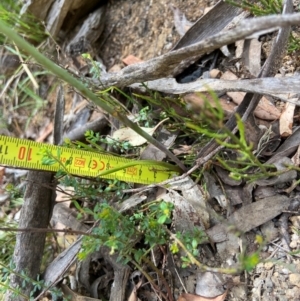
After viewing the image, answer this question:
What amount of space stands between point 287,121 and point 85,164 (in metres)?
0.75

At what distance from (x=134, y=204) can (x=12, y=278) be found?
0.56m

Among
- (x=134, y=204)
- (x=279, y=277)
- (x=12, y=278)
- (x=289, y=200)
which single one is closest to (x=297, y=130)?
(x=289, y=200)

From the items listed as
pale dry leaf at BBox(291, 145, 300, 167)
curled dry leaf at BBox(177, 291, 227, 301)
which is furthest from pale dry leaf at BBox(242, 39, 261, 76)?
curled dry leaf at BBox(177, 291, 227, 301)

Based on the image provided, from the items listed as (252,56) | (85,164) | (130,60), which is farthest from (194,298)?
(130,60)

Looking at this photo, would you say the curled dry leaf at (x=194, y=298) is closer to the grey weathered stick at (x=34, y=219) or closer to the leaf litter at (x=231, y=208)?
the leaf litter at (x=231, y=208)

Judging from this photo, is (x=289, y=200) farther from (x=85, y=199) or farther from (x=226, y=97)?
(x=85, y=199)

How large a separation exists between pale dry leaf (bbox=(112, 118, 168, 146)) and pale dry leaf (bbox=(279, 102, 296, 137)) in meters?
0.43

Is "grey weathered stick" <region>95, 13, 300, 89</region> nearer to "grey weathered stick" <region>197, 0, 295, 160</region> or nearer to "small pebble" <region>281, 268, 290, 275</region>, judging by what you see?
"grey weathered stick" <region>197, 0, 295, 160</region>

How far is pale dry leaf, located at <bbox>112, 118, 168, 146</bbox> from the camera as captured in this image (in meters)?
1.58

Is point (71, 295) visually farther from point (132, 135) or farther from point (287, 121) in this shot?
point (287, 121)

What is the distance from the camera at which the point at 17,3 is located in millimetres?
2145

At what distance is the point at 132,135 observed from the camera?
162 centimetres

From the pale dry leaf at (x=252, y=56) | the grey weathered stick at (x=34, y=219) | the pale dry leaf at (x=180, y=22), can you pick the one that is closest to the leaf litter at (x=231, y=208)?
the pale dry leaf at (x=252, y=56)

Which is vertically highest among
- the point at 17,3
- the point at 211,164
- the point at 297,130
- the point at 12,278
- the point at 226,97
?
the point at 17,3
